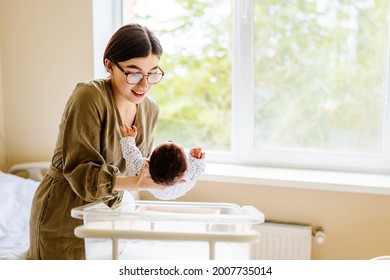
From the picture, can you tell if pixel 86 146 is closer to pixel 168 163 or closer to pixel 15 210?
pixel 168 163

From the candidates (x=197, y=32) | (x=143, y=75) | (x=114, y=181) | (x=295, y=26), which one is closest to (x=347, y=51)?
(x=295, y=26)

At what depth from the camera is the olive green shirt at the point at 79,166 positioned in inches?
42.4

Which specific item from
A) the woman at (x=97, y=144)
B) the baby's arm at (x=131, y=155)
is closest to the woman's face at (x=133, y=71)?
the woman at (x=97, y=144)

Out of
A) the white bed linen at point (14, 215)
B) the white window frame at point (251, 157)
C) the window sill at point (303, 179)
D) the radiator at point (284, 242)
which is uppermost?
the white window frame at point (251, 157)

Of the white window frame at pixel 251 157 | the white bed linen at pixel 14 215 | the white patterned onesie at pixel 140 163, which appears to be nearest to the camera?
the white patterned onesie at pixel 140 163

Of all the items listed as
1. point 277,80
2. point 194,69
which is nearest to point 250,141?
point 277,80

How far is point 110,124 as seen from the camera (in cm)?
118

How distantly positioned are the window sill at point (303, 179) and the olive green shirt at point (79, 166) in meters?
0.75

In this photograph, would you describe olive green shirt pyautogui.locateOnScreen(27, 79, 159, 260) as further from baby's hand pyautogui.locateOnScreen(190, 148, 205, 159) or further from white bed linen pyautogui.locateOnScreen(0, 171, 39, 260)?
white bed linen pyautogui.locateOnScreen(0, 171, 39, 260)

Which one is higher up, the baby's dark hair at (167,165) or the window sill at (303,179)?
the baby's dark hair at (167,165)

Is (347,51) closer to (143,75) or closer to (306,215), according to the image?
(306,215)

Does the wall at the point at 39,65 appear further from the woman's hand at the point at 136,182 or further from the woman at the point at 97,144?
the woman's hand at the point at 136,182

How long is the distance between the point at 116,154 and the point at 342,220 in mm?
1107

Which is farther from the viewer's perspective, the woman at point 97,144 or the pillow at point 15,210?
the pillow at point 15,210
